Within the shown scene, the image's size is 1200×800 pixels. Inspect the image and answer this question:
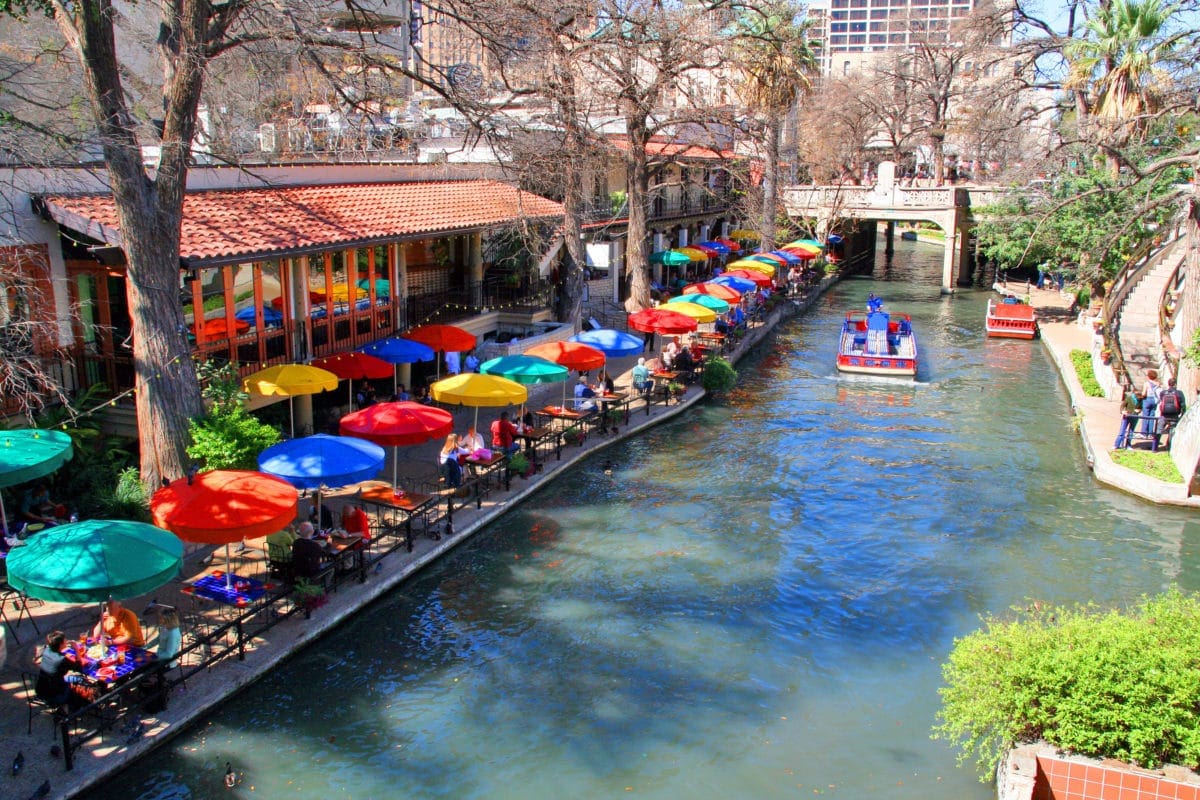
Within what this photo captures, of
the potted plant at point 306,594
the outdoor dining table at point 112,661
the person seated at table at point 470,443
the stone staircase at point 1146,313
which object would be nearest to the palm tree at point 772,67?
the stone staircase at point 1146,313

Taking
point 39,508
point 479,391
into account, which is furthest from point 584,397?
point 39,508

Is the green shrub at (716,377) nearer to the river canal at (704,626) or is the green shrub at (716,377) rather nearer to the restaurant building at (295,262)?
the river canal at (704,626)

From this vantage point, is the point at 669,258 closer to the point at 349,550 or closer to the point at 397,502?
the point at 397,502

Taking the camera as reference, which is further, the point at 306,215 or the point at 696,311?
the point at 696,311

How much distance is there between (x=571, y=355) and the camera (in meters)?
21.5

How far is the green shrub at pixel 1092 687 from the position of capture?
855 cm

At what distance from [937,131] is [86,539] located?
205ft

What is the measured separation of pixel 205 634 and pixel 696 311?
18990mm

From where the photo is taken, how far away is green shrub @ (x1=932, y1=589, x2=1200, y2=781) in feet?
28.1

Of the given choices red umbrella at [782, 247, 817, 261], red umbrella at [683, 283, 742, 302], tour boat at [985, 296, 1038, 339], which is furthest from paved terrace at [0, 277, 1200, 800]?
red umbrella at [782, 247, 817, 261]

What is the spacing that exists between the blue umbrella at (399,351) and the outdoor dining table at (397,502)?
15.7ft

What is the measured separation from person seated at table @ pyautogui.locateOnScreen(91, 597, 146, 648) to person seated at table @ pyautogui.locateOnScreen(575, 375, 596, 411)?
13.0m

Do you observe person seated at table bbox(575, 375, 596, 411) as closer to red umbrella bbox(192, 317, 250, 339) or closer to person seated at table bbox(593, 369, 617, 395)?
person seated at table bbox(593, 369, 617, 395)

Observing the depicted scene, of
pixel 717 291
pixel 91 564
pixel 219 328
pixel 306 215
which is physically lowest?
pixel 91 564
